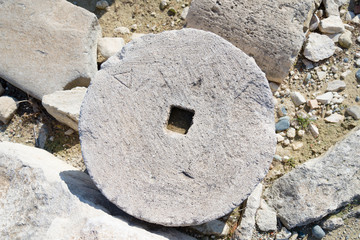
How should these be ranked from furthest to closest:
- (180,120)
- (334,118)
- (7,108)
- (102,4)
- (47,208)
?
(102,4), (7,108), (334,118), (180,120), (47,208)

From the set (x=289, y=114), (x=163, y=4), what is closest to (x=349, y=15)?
(x=289, y=114)

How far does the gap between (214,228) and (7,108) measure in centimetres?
248

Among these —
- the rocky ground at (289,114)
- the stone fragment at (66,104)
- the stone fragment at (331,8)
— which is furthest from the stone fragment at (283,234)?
the stone fragment at (331,8)

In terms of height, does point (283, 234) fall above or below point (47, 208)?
below

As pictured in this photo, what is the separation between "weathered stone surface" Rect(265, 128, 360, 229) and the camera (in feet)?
9.57

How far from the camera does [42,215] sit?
2.28 metres

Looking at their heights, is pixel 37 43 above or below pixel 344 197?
above

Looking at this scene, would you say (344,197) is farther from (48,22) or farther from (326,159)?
(48,22)

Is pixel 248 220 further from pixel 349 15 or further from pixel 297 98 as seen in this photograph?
pixel 349 15

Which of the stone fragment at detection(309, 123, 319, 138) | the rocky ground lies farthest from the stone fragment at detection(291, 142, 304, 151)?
the stone fragment at detection(309, 123, 319, 138)

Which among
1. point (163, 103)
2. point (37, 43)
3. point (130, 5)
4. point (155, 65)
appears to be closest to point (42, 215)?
point (163, 103)

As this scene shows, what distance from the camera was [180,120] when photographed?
2635 millimetres

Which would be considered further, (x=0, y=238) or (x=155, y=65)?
(x=155, y=65)

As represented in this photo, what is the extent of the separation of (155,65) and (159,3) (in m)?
1.48
